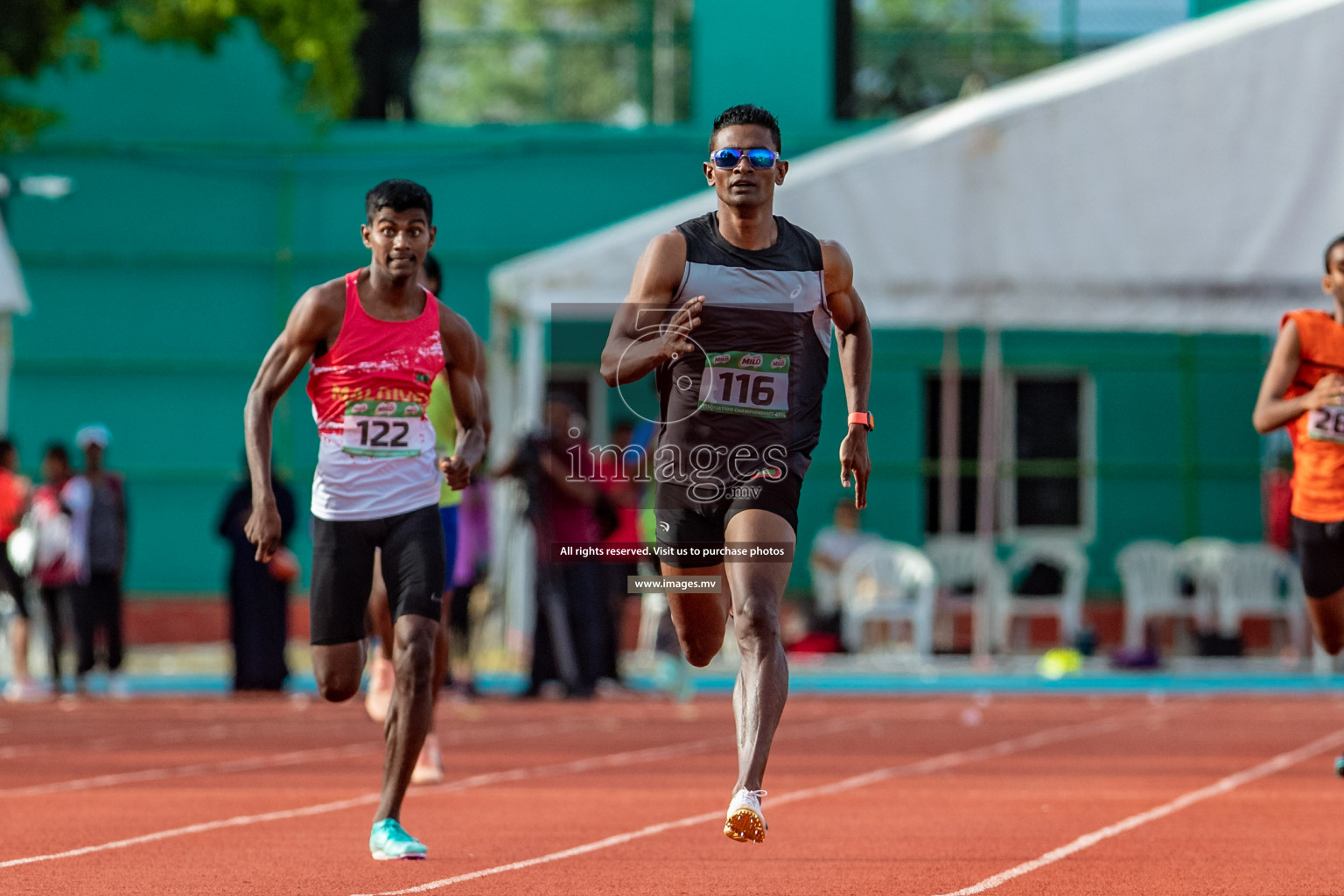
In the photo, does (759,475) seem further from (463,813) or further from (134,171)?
(134,171)

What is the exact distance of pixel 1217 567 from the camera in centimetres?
2052

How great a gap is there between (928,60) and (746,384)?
17.7m

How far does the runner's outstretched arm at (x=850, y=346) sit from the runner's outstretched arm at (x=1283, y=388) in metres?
2.59

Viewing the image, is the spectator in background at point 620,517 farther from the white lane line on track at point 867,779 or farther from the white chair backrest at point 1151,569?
the white chair backrest at point 1151,569

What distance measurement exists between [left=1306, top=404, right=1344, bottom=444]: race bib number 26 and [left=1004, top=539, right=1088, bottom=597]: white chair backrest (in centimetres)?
1213

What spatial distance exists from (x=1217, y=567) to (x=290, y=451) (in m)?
9.71

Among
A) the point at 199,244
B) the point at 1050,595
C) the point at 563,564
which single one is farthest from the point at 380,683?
the point at 199,244

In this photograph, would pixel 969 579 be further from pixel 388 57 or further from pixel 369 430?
pixel 369 430

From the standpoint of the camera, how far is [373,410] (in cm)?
769

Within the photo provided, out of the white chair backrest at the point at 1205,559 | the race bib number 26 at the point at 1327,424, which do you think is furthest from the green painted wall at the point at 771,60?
the race bib number 26 at the point at 1327,424

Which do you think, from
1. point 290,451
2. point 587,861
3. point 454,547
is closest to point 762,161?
point 587,861

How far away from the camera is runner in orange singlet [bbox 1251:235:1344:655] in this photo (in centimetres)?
917

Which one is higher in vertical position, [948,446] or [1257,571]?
[948,446]

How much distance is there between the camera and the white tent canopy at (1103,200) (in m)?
17.5
